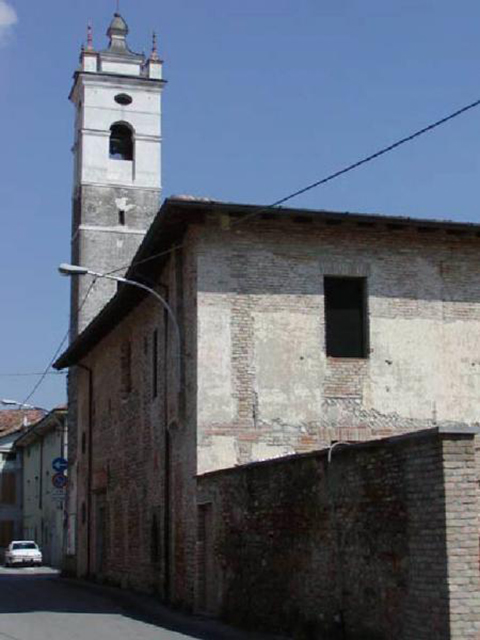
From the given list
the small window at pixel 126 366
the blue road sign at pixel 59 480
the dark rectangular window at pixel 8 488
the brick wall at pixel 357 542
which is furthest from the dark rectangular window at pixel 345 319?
the dark rectangular window at pixel 8 488

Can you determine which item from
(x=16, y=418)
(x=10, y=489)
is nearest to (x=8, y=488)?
(x=10, y=489)

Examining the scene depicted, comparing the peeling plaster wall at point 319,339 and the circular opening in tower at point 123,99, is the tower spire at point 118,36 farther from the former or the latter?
the peeling plaster wall at point 319,339

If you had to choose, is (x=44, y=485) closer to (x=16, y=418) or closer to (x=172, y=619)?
(x=16, y=418)

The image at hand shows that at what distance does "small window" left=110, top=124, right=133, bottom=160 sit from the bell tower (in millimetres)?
40

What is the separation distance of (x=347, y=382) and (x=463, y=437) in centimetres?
840

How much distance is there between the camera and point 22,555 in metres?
48.0

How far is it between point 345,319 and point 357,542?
25.2 feet

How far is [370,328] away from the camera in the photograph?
63.1ft

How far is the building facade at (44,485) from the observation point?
47125mm

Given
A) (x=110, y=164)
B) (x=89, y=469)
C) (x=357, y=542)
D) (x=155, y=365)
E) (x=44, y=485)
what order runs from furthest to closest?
(x=44, y=485), (x=110, y=164), (x=89, y=469), (x=155, y=365), (x=357, y=542)

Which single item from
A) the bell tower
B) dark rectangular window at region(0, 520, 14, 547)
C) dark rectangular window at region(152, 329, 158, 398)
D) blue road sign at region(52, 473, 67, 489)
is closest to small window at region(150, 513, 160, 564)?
dark rectangular window at region(152, 329, 158, 398)

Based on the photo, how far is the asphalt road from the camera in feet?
49.5

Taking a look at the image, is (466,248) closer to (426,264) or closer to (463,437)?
(426,264)

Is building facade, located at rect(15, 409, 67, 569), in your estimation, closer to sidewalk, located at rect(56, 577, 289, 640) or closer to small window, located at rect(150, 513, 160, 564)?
sidewalk, located at rect(56, 577, 289, 640)
